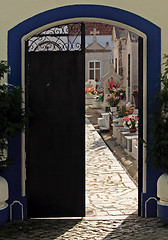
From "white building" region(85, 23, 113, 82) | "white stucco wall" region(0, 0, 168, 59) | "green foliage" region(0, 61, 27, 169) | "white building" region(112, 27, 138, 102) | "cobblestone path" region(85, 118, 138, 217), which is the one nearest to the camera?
"green foliage" region(0, 61, 27, 169)

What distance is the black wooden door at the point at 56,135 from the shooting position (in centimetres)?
740

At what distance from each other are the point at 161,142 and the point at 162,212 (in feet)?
3.90

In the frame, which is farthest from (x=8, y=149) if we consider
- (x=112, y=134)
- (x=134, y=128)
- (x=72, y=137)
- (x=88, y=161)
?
(x=112, y=134)

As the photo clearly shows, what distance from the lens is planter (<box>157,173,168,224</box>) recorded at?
6.95 metres

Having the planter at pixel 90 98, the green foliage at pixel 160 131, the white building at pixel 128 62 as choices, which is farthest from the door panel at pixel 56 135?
the planter at pixel 90 98

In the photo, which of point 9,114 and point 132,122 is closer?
point 9,114

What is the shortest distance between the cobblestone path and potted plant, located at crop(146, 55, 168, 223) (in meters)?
1.03

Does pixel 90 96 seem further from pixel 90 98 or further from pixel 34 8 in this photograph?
pixel 34 8

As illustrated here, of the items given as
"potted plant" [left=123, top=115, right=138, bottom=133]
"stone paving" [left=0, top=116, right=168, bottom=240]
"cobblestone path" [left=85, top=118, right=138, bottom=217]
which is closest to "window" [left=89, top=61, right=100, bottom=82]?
"potted plant" [left=123, top=115, right=138, bottom=133]

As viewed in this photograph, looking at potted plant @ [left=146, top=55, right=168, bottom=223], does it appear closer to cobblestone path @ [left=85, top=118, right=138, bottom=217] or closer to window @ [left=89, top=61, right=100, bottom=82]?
cobblestone path @ [left=85, top=118, right=138, bottom=217]

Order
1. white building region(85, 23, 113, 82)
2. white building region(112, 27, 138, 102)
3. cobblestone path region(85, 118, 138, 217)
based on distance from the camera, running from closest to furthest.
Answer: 1. cobblestone path region(85, 118, 138, 217)
2. white building region(112, 27, 138, 102)
3. white building region(85, 23, 113, 82)

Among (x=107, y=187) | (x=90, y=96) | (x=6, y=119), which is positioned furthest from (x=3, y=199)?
(x=90, y=96)

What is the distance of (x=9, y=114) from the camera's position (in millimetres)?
6762

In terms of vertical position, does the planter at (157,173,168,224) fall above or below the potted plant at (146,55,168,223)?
below
